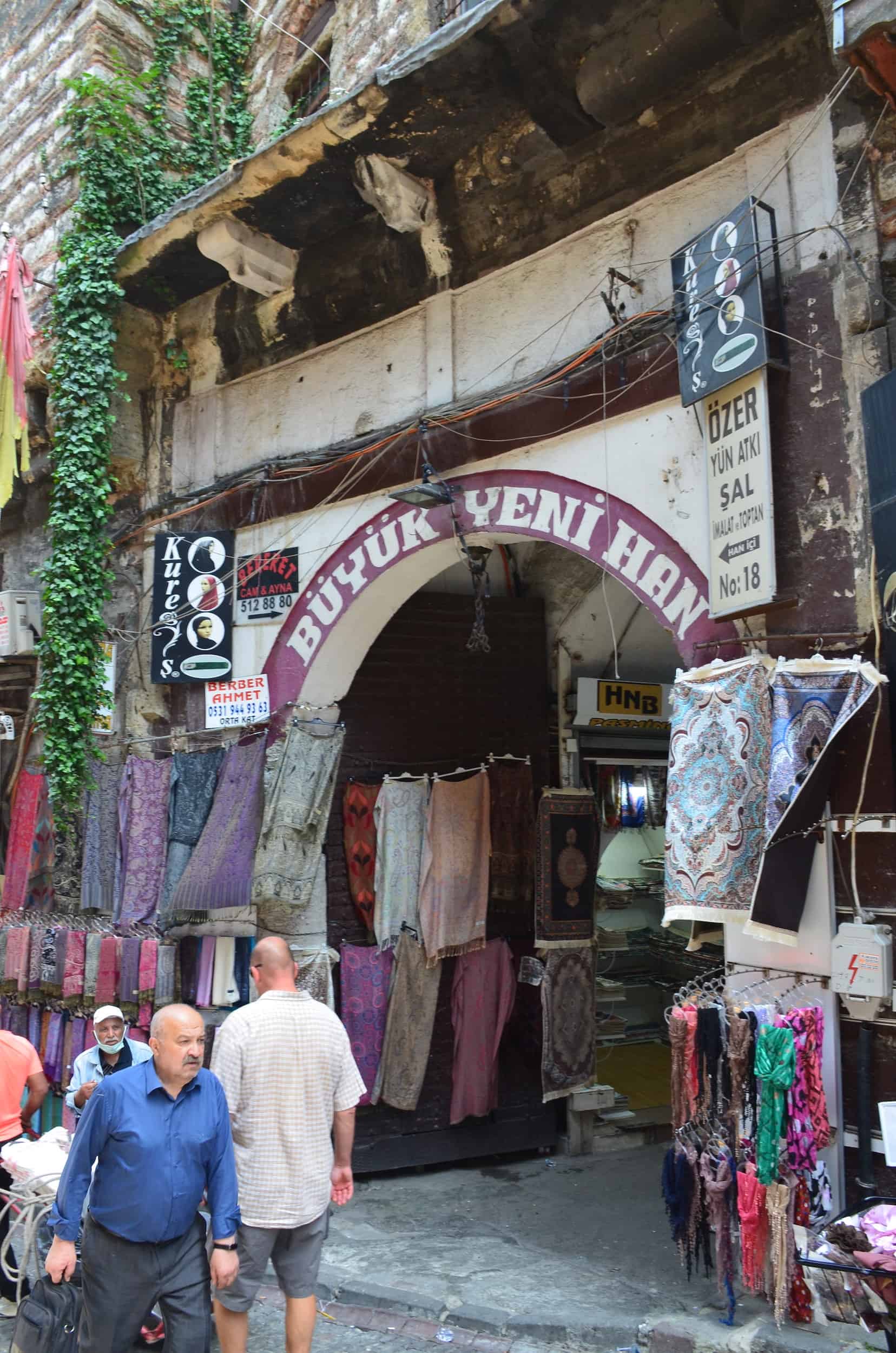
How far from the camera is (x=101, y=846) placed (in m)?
8.41

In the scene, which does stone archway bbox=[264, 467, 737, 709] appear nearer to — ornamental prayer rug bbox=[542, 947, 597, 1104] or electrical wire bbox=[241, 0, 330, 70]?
ornamental prayer rug bbox=[542, 947, 597, 1104]

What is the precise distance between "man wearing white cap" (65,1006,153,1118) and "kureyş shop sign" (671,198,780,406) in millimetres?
4369

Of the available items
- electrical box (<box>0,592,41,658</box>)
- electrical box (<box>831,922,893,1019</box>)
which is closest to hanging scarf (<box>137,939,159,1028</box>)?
electrical box (<box>0,592,41,658</box>)

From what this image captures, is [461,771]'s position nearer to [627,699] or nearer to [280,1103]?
[627,699]

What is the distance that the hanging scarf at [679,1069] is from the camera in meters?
4.79

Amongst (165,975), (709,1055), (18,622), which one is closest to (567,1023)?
(165,975)

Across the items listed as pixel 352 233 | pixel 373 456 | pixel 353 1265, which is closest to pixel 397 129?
pixel 352 233

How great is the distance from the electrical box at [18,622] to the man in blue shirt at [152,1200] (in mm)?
6453

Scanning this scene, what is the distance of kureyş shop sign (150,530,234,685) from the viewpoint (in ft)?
26.3

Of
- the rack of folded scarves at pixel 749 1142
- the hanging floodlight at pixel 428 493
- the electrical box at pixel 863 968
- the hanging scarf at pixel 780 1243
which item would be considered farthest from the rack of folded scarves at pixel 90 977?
the electrical box at pixel 863 968

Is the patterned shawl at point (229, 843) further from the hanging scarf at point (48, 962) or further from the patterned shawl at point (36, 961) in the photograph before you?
the patterned shawl at point (36, 961)

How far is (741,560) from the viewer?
498cm

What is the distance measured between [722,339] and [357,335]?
3.21 m

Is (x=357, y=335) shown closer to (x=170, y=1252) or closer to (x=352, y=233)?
(x=352, y=233)
